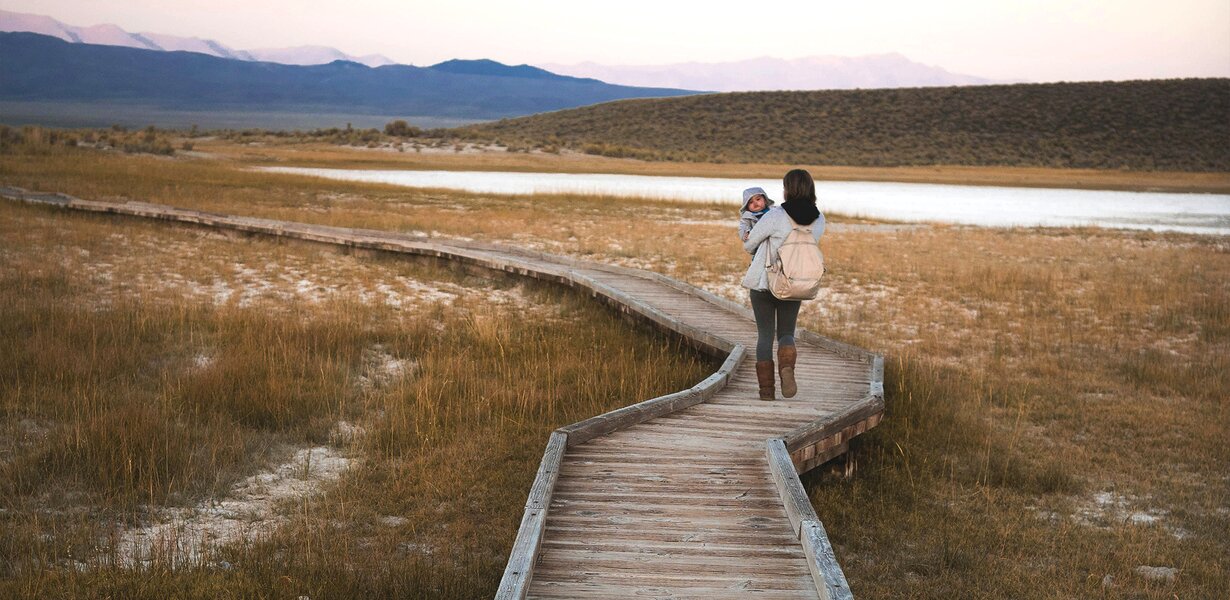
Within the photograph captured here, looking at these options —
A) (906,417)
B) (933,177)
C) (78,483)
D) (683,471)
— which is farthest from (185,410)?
(933,177)

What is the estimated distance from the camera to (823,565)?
4.16m

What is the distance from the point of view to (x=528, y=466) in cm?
696

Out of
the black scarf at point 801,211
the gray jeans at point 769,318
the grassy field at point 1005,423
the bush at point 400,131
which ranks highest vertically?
the bush at point 400,131

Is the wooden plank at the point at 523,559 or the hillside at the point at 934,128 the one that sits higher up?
the hillside at the point at 934,128

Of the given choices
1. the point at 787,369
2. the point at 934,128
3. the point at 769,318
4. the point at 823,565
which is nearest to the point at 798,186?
the point at 769,318

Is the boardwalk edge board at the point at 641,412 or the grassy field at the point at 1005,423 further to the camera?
the boardwalk edge board at the point at 641,412

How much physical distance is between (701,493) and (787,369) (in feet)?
6.75

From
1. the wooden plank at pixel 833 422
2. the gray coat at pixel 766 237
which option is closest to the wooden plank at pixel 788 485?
the wooden plank at pixel 833 422

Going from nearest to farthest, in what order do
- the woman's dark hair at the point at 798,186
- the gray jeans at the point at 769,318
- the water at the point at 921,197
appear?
1. the woman's dark hair at the point at 798,186
2. the gray jeans at the point at 769,318
3. the water at the point at 921,197

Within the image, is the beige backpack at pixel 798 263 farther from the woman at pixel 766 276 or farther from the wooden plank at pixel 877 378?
the wooden plank at pixel 877 378

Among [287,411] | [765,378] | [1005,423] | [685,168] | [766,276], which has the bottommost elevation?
[1005,423]

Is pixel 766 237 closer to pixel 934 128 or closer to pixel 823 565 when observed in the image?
pixel 823 565

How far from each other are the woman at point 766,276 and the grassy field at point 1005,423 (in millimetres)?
822

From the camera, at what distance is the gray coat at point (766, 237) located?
6.64 metres
